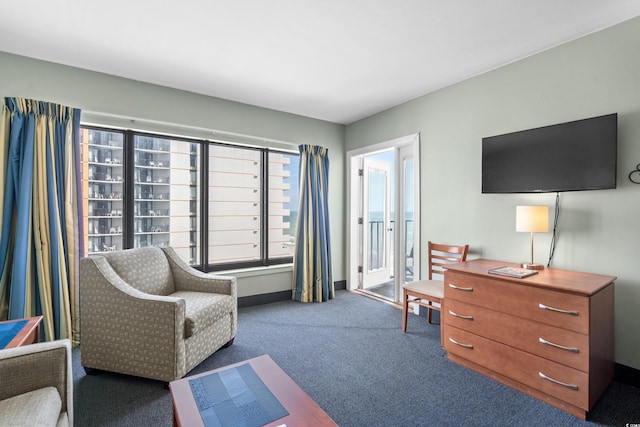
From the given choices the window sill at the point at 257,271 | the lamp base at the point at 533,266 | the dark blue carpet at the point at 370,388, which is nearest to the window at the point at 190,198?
the window sill at the point at 257,271

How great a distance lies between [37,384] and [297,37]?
2513mm

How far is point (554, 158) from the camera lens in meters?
2.32

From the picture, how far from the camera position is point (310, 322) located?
326cm

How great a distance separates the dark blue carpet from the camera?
5.79 feet

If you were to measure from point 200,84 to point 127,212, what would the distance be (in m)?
1.51

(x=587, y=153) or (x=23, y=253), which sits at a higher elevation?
(x=587, y=153)

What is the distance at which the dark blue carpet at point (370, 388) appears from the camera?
5.79ft

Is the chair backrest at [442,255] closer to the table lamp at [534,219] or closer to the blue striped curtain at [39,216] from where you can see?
the table lamp at [534,219]

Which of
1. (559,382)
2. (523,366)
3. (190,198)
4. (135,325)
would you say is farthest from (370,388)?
(190,198)

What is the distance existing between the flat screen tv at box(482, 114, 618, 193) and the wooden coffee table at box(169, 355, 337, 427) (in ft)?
7.51

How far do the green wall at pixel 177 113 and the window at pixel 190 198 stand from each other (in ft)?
0.64

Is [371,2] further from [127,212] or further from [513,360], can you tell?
[127,212]

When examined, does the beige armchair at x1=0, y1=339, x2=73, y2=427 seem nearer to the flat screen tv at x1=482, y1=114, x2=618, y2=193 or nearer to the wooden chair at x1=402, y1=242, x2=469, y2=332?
the wooden chair at x1=402, y1=242, x2=469, y2=332

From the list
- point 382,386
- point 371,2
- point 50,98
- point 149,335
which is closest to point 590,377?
point 382,386
